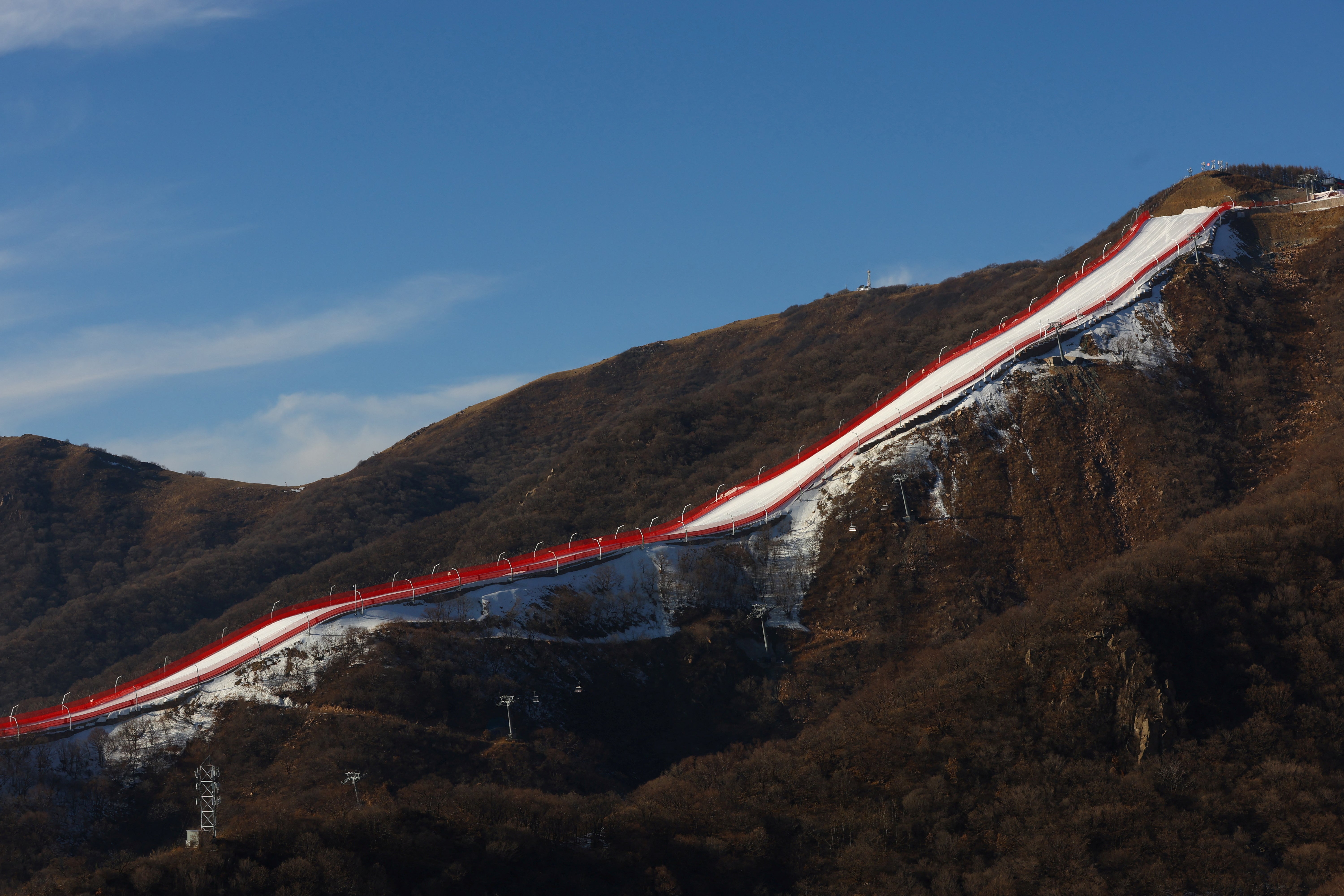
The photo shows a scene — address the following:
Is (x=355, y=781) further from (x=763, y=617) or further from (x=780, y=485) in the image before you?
(x=780, y=485)

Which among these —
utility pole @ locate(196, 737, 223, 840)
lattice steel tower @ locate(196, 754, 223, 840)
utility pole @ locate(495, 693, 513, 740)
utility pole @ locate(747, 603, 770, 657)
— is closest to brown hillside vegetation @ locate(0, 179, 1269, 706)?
utility pole @ locate(747, 603, 770, 657)

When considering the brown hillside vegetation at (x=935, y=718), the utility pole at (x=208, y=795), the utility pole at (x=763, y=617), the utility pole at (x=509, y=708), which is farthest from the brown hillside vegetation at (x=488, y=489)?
the utility pole at (x=208, y=795)

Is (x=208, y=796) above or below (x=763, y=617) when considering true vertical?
above

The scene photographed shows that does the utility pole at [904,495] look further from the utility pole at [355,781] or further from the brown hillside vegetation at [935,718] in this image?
the utility pole at [355,781]

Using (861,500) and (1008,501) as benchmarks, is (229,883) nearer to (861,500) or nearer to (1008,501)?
(861,500)

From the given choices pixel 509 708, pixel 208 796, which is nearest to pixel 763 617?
pixel 509 708

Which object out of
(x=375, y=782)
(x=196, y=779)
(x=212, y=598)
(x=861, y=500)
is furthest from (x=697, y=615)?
(x=212, y=598)
